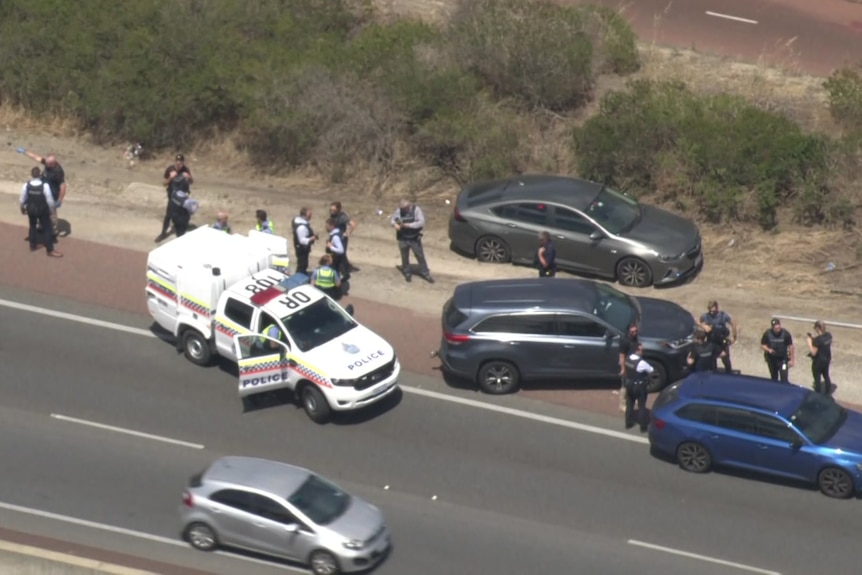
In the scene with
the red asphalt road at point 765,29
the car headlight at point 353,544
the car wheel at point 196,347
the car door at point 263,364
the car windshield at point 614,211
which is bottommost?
the car headlight at point 353,544

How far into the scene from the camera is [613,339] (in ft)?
73.0

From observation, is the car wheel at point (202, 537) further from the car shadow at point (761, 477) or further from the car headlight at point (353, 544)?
the car shadow at point (761, 477)

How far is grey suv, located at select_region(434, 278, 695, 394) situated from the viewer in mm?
22328

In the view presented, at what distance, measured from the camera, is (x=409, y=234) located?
25.5 meters

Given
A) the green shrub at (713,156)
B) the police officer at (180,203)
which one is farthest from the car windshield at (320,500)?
the green shrub at (713,156)

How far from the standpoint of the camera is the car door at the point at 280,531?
714 inches

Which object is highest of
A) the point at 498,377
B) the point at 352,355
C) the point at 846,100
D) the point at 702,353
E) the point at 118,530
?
the point at 846,100

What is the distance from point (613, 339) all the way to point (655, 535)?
3841mm

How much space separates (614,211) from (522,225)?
169cm

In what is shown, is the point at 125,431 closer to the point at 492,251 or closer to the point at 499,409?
the point at 499,409

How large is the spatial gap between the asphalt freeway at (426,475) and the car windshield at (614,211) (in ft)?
15.7

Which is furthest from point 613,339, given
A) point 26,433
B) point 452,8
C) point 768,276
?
point 452,8

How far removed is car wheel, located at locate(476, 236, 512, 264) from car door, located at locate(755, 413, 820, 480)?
24.7 ft

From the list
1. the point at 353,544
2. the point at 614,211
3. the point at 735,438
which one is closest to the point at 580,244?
the point at 614,211
